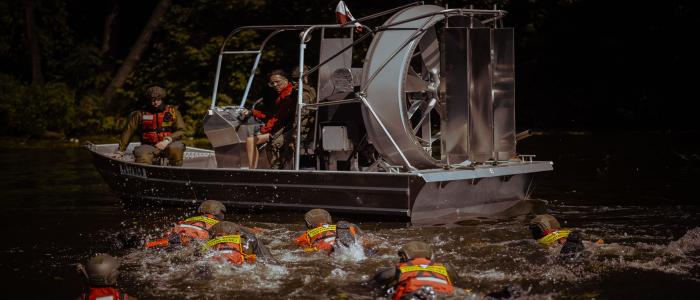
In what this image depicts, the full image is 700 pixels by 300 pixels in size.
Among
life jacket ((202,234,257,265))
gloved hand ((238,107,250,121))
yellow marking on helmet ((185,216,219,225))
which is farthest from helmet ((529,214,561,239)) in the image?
gloved hand ((238,107,250,121))

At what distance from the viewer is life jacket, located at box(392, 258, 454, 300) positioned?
26.3ft

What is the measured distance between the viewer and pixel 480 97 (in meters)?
12.6

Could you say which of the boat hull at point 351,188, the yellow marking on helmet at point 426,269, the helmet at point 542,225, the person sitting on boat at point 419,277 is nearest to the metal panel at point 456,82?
the boat hull at point 351,188

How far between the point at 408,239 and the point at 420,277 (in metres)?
3.33

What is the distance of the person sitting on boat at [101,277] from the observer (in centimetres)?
792

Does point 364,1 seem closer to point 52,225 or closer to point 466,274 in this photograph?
point 52,225

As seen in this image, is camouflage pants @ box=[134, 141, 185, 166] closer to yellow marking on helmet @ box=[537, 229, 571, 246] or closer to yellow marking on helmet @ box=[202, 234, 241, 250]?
yellow marking on helmet @ box=[202, 234, 241, 250]

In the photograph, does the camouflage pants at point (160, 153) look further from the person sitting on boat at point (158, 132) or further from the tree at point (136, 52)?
the tree at point (136, 52)

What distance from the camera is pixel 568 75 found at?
2869cm

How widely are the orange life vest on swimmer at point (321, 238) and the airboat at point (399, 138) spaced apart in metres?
1.61

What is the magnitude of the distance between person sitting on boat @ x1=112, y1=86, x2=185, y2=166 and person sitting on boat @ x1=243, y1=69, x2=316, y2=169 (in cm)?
128

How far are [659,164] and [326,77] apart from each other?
8.04 metres

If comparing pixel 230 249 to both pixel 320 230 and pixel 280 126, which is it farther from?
pixel 280 126

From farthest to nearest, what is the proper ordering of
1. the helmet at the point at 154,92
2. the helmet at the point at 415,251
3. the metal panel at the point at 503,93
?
the helmet at the point at 154,92
the metal panel at the point at 503,93
the helmet at the point at 415,251
